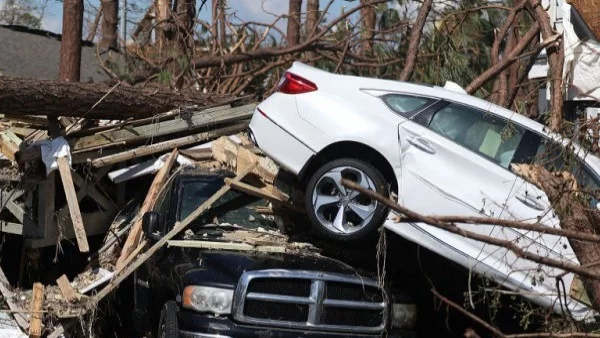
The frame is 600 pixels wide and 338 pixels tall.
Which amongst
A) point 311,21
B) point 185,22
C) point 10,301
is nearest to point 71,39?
point 185,22

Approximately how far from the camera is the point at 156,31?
16.8 m

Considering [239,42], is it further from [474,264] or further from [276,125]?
[474,264]

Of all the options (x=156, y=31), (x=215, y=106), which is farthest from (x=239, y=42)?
(x=215, y=106)

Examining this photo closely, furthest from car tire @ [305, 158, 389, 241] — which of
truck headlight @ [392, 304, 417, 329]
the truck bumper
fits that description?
the truck bumper

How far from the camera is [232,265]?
6824mm

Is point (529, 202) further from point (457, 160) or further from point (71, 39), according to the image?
point (71, 39)

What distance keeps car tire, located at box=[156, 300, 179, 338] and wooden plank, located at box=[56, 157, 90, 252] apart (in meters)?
1.77

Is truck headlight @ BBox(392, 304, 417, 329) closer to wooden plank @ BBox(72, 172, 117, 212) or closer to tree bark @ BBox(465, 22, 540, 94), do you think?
wooden plank @ BBox(72, 172, 117, 212)

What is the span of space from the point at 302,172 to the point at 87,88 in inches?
114

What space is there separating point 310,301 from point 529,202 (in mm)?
1926

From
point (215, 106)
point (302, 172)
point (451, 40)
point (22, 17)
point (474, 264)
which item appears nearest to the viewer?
point (474, 264)

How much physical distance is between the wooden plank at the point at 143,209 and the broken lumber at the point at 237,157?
55 cm

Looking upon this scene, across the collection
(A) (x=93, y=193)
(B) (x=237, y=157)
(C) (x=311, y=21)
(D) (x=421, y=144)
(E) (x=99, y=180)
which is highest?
(D) (x=421, y=144)

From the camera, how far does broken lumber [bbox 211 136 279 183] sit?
321 inches
